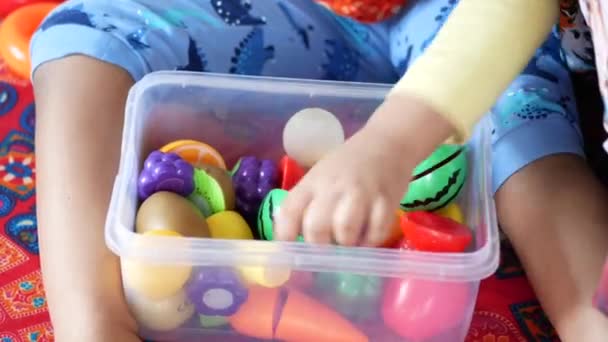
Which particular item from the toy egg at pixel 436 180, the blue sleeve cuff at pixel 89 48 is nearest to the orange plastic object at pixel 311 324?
the toy egg at pixel 436 180

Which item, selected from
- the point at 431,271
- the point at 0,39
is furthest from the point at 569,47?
the point at 0,39

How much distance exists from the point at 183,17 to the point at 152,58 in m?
0.06

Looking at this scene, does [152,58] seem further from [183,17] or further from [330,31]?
[330,31]

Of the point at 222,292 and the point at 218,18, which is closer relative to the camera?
the point at 222,292

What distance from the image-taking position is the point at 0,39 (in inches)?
39.0

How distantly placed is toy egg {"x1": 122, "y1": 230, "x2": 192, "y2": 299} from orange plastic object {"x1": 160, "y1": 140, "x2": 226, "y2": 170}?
117 millimetres

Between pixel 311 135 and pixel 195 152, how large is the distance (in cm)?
10

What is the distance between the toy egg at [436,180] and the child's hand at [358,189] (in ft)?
0.24

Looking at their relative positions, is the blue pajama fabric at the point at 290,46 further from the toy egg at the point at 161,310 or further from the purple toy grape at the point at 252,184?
the toy egg at the point at 161,310

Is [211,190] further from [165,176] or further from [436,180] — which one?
[436,180]

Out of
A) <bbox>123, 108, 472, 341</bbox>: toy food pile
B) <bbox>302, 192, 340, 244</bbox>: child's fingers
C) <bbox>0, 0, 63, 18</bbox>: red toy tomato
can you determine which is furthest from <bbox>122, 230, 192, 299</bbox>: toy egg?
<bbox>0, 0, 63, 18</bbox>: red toy tomato

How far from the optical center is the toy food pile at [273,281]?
2.12 ft

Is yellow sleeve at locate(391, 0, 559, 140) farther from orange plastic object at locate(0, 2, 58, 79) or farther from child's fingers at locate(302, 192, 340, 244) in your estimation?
orange plastic object at locate(0, 2, 58, 79)

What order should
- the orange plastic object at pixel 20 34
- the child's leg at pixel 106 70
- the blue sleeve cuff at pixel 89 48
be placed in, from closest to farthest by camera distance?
1. the child's leg at pixel 106 70
2. the blue sleeve cuff at pixel 89 48
3. the orange plastic object at pixel 20 34
